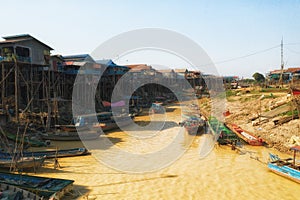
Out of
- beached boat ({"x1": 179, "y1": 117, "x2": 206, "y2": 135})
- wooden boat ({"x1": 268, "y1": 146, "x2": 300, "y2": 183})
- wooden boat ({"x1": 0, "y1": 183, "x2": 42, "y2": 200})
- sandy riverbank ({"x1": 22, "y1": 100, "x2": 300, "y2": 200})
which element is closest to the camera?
wooden boat ({"x1": 0, "y1": 183, "x2": 42, "y2": 200})

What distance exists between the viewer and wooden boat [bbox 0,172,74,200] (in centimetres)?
931

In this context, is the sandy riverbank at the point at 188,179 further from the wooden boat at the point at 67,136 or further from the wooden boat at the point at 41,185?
the wooden boat at the point at 67,136

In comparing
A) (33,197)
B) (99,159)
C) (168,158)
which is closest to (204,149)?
(168,158)

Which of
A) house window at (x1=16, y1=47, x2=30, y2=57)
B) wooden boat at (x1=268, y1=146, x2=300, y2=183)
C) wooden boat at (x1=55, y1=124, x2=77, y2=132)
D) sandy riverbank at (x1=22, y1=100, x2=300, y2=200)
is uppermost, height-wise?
house window at (x1=16, y1=47, x2=30, y2=57)

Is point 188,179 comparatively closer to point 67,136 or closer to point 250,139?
point 250,139

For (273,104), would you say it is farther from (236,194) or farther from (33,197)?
(33,197)

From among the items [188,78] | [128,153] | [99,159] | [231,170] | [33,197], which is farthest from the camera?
[188,78]

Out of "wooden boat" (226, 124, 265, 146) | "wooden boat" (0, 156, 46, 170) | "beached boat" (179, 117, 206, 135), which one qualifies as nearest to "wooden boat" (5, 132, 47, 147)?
"wooden boat" (0, 156, 46, 170)

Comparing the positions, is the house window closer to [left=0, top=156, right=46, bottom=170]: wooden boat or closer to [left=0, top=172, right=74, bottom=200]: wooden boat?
[left=0, top=156, right=46, bottom=170]: wooden boat

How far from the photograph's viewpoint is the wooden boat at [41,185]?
9312mm

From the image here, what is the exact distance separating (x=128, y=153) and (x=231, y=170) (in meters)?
7.17

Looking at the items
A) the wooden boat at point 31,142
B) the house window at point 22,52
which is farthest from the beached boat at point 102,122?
the house window at point 22,52

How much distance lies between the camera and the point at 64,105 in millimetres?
26500

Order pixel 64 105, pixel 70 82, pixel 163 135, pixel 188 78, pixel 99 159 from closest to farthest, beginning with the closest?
pixel 99 159 → pixel 163 135 → pixel 64 105 → pixel 70 82 → pixel 188 78
